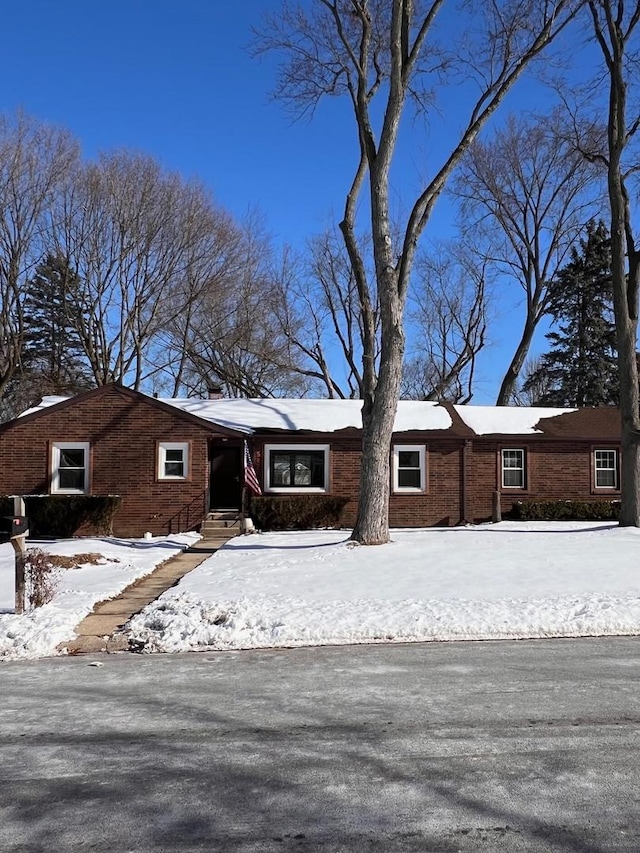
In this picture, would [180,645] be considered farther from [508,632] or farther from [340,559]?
[340,559]

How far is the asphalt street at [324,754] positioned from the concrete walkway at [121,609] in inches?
29.3

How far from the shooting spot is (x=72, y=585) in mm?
11562

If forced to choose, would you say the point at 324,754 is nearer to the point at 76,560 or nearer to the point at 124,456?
the point at 76,560

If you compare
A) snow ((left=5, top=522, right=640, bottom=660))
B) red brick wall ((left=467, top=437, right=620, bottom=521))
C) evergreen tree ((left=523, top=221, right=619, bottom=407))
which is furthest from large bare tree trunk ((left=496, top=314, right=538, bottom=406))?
snow ((left=5, top=522, right=640, bottom=660))

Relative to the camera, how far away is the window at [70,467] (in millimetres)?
20397

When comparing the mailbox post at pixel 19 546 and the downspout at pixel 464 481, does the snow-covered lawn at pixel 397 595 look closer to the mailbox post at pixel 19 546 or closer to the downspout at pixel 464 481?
the mailbox post at pixel 19 546

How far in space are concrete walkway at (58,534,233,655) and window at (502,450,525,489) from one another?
38.4ft

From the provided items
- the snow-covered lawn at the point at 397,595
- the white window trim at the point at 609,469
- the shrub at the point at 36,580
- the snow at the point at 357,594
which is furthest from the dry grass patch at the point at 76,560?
the white window trim at the point at 609,469

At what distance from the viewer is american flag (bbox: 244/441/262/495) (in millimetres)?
20594

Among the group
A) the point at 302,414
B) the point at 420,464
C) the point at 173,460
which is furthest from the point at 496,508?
the point at 173,460

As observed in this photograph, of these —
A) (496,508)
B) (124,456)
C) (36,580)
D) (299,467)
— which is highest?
(124,456)

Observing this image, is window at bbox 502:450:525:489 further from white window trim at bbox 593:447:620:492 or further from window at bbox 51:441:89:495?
window at bbox 51:441:89:495

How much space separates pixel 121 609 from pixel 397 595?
390cm

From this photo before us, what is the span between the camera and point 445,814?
374 cm
